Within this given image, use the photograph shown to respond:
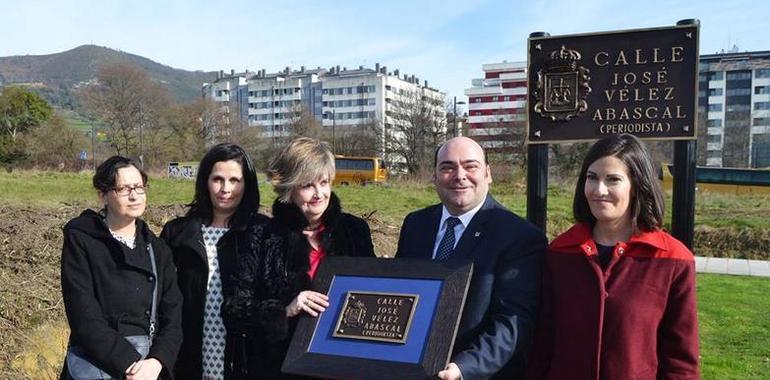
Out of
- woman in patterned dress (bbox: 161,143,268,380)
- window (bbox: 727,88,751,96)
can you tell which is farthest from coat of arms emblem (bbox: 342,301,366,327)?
window (bbox: 727,88,751,96)

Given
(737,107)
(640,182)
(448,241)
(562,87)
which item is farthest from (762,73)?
(448,241)

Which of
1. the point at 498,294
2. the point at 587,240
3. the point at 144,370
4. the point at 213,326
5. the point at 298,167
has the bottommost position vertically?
the point at 144,370

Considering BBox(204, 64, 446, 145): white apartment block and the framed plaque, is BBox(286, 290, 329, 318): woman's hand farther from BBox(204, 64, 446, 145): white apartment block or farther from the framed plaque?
BBox(204, 64, 446, 145): white apartment block

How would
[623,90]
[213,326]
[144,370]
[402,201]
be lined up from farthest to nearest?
[402,201] < [623,90] < [213,326] < [144,370]

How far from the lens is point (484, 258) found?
8.79ft

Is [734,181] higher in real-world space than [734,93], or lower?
lower

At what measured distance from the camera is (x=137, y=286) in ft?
9.75

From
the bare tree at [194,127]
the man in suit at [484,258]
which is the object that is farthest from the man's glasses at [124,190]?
the bare tree at [194,127]

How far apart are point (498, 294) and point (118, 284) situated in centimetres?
174

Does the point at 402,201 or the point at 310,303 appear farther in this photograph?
the point at 402,201

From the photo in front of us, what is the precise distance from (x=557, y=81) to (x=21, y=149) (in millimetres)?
44532

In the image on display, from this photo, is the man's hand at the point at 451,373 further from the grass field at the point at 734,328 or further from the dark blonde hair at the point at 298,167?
the grass field at the point at 734,328

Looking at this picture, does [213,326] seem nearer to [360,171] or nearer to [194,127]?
[360,171]

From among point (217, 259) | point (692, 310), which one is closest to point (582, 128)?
point (692, 310)
